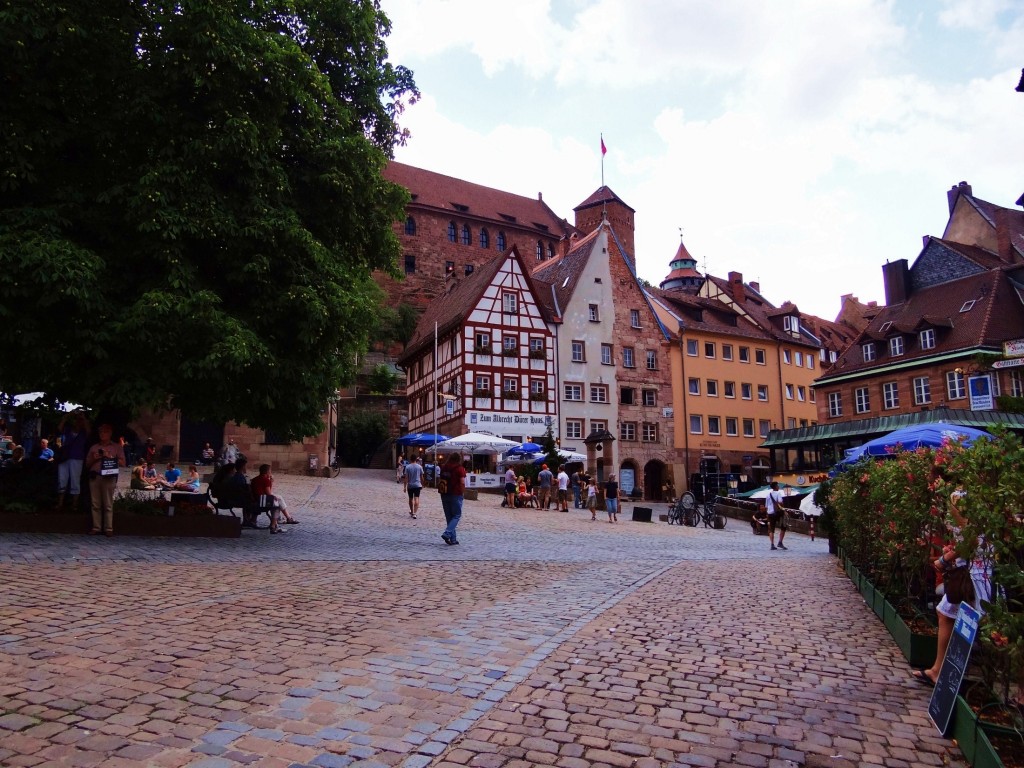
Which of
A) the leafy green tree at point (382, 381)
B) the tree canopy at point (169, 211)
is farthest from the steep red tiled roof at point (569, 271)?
the tree canopy at point (169, 211)

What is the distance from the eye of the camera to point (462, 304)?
160 feet

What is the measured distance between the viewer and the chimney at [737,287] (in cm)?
6212

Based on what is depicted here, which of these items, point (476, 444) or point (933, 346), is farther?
point (933, 346)

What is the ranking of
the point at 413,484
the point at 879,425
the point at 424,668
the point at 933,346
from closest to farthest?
the point at 424,668 < the point at 413,484 < the point at 879,425 < the point at 933,346

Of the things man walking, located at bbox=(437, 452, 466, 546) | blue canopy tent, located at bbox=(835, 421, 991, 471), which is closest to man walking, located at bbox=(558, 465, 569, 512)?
blue canopy tent, located at bbox=(835, 421, 991, 471)

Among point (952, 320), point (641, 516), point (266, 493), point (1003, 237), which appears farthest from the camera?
point (1003, 237)

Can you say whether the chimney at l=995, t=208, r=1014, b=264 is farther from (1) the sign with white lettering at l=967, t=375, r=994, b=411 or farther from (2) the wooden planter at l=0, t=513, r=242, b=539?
(2) the wooden planter at l=0, t=513, r=242, b=539

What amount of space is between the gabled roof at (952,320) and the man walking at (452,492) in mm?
35180

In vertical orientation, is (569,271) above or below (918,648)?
above

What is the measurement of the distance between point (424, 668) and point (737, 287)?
2400 inches

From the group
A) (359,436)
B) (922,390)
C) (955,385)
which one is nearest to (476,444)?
(359,436)

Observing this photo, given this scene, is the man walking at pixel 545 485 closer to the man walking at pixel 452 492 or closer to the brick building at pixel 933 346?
the man walking at pixel 452 492

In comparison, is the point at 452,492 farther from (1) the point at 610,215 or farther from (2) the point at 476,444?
(1) the point at 610,215

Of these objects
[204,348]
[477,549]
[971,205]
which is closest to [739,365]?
[971,205]
